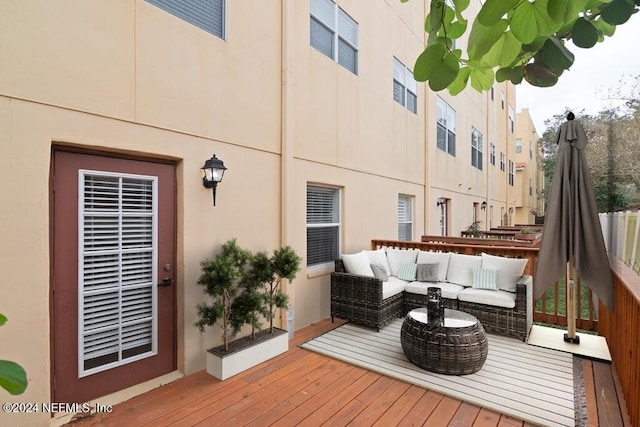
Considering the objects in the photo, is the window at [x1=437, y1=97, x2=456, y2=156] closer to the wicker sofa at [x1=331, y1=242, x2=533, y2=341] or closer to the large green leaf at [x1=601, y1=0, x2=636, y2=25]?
the wicker sofa at [x1=331, y1=242, x2=533, y2=341]

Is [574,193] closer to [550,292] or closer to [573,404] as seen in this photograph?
[573,404]

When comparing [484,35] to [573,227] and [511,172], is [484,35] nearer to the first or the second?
[573,227]

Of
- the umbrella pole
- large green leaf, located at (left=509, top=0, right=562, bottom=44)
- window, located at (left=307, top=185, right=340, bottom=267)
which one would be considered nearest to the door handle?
window, located at (left=307, top=185, right=340, bottom=267)

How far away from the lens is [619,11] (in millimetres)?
795

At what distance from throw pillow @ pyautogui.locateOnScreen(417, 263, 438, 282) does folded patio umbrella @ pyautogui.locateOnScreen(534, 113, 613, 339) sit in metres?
1.44

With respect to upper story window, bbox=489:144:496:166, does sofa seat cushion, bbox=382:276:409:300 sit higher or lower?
lower

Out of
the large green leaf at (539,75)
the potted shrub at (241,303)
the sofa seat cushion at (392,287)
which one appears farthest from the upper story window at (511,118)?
the large green leaf at (539,75)

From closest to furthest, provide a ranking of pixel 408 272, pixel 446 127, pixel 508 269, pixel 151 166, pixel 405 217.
A: pixel 151 166 < pixel 508 269 < pixel 408 272 < pixel 405 217 < pixel 446 127

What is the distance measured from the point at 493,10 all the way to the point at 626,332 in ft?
11.8

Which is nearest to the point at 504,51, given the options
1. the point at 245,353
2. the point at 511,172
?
the point at 245,353

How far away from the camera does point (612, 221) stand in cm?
411

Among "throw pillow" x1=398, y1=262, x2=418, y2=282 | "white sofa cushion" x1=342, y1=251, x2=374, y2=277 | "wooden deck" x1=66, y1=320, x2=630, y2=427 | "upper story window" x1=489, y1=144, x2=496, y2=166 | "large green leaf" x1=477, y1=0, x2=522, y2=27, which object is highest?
"upper story window" x1=489, y1=144, x2=496, y2=166

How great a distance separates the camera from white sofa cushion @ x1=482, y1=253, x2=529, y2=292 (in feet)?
14.9

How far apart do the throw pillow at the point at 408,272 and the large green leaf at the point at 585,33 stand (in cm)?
474
